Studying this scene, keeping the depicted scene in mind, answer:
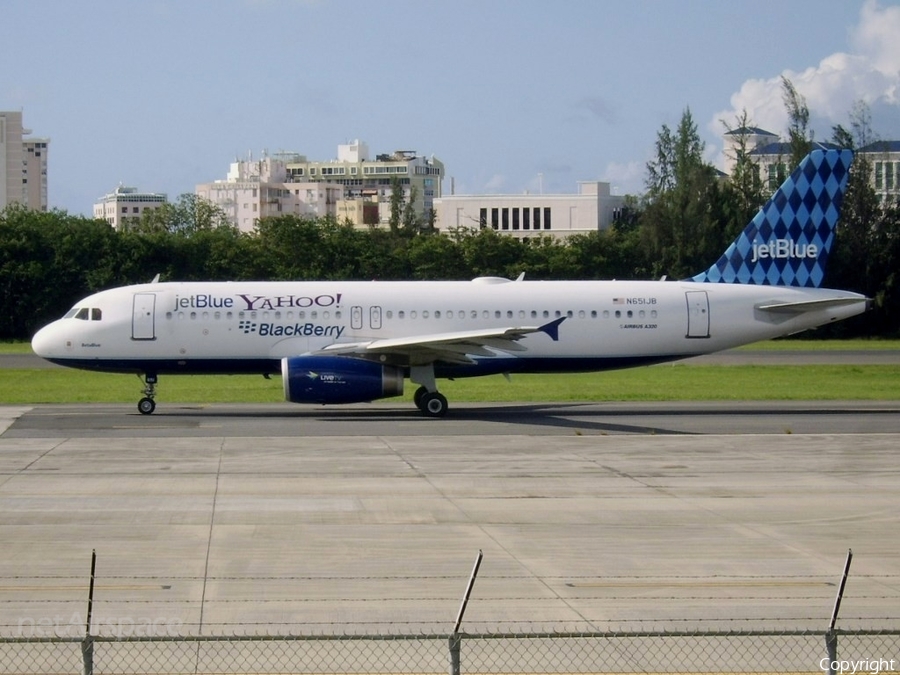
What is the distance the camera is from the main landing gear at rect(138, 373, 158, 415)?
108 feet

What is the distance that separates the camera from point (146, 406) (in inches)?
1297

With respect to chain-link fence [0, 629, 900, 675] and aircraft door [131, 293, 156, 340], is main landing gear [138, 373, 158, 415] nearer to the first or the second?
aircraft door [131, 293, 156, 340]

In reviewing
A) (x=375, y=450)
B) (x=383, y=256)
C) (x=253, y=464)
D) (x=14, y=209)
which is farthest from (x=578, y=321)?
(x=14, y=209)

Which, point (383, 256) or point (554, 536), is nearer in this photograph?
point (554, 536)

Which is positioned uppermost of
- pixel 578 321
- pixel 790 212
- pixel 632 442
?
pixel 790 212

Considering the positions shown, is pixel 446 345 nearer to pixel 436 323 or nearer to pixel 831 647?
pixel 436 323

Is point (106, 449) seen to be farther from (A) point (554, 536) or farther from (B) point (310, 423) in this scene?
(A) point (554, 536)

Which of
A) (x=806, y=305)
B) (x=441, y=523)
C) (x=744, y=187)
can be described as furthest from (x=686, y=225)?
(x=441, y=523)

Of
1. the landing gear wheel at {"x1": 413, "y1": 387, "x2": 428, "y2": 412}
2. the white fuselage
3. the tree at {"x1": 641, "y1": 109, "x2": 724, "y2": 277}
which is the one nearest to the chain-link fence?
the landing gear wheel at {"x1": 413, "y1": 387, "x2": 428, "y2": 412}

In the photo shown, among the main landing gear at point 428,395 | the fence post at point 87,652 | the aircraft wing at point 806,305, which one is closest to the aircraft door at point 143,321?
the main landing gear at point 428,395

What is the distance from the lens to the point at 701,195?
90.7 meters

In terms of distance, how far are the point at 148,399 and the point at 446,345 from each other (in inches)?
313

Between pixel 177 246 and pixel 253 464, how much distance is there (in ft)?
224

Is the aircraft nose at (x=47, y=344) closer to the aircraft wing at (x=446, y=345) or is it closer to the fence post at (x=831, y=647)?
the aircraft wing at (x=446, y=345)
